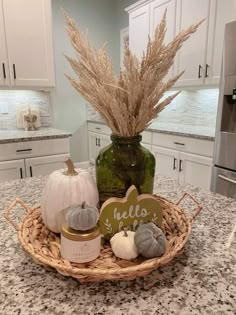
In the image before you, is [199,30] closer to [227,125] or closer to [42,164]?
[227,125]

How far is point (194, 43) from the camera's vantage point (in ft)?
7.89

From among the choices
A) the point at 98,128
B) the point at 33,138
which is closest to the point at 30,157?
the point at 33,138

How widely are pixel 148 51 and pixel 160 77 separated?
0.18 feet

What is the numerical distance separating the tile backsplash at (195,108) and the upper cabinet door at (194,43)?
22cm

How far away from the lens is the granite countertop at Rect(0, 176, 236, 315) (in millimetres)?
401

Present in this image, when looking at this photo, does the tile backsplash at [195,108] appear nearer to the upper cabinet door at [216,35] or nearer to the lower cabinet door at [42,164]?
the upper cabinet door at [216,35]

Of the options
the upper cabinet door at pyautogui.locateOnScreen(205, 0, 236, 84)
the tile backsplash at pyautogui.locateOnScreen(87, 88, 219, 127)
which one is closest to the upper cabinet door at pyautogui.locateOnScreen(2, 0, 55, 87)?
the tile backsplash at pyautogui.locateOnScreen(87, 88, 219, 127)

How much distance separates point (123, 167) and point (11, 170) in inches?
81.0

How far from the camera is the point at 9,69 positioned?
2428 mm

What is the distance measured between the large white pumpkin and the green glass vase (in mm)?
51

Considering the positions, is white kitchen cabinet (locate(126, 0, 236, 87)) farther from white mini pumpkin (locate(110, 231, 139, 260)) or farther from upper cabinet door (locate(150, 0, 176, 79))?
white mini pumpkin (locate(110, 231, 139, 260))

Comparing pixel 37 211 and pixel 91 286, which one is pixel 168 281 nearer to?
pixel 91 286

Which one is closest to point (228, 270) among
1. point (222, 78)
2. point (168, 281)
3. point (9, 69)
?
point (168, 281)

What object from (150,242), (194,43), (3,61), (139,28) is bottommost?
(150,242)
